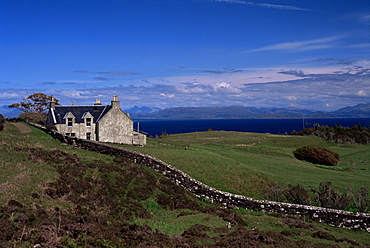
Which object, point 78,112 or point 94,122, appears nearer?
point 94,122

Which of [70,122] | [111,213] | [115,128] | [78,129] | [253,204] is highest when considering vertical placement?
[70,122]

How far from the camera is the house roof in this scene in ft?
176

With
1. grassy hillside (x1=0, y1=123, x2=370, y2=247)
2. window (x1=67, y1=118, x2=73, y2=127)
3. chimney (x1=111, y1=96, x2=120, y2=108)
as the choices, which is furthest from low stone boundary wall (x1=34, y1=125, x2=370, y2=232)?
window (x1=67, y1=118, x2=73, y2=127)

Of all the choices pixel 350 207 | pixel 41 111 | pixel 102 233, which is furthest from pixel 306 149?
pixel 41 111

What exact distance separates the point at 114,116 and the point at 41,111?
55.8 m

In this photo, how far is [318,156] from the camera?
60.9m

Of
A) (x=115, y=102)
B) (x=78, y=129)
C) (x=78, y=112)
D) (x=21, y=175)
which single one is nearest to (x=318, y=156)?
(x=115, y=102)

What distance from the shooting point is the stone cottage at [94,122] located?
5297 centimetres

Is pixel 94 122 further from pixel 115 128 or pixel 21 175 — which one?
pixel 21 175

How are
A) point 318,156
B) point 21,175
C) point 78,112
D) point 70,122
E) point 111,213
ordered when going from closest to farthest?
point 111,213
point 21,175
point 70,122
point 78,112
point 318,156

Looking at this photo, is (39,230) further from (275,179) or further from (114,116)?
(114,116)

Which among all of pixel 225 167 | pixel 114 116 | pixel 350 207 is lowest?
pixel 350 207

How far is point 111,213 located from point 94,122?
3807cm

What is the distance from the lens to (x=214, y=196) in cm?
Result: 2647
